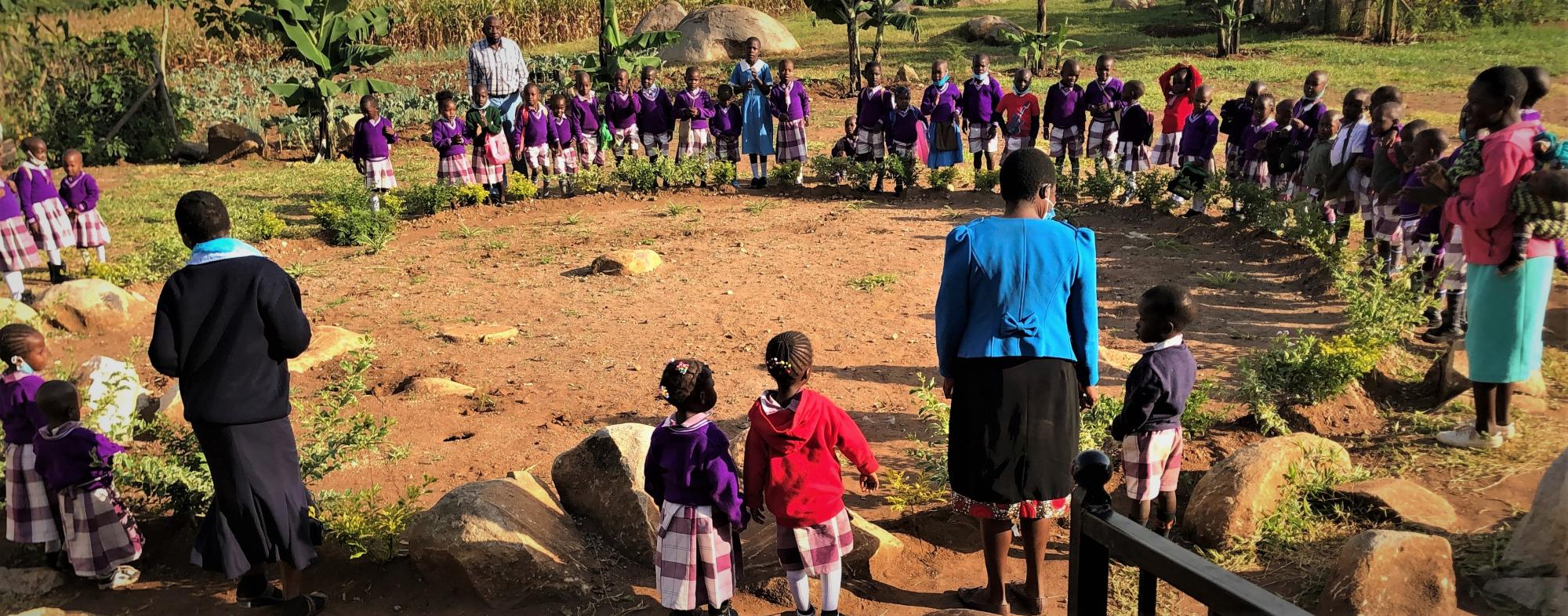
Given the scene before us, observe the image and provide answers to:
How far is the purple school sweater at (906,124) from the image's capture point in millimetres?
11600

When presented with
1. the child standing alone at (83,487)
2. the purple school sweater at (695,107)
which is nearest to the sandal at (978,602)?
the child standing alone at (83,487)

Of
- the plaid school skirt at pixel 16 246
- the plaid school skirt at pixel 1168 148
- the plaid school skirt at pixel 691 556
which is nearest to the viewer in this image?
the plaid school skirt at pixel 691 556

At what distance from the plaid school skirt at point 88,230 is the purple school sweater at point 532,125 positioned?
4.12 m

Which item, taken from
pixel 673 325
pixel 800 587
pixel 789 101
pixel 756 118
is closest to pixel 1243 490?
pixel 800 587

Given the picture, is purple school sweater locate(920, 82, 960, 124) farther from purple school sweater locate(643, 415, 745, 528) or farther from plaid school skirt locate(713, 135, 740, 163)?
purple school sweater locate(643, 415, 745, 528)

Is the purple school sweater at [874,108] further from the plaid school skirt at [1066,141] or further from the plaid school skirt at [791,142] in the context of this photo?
the plaid school skirt at [1066,141]

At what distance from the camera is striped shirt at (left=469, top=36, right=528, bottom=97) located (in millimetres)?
11812

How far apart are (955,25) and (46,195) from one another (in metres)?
20.4

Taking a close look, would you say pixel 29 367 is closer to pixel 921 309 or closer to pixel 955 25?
pixel 921 309

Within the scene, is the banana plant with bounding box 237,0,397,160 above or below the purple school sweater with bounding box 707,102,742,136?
above

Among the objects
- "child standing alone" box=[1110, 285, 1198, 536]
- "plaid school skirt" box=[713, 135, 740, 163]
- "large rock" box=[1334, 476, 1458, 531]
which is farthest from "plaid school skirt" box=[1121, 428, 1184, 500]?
"plaid school skirt" box=[713, 135, 740, 163]

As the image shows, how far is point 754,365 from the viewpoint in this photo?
6.59m

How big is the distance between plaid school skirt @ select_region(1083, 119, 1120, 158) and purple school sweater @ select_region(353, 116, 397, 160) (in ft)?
23.9

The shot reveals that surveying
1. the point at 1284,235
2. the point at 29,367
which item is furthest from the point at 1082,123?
the point at 29,367
